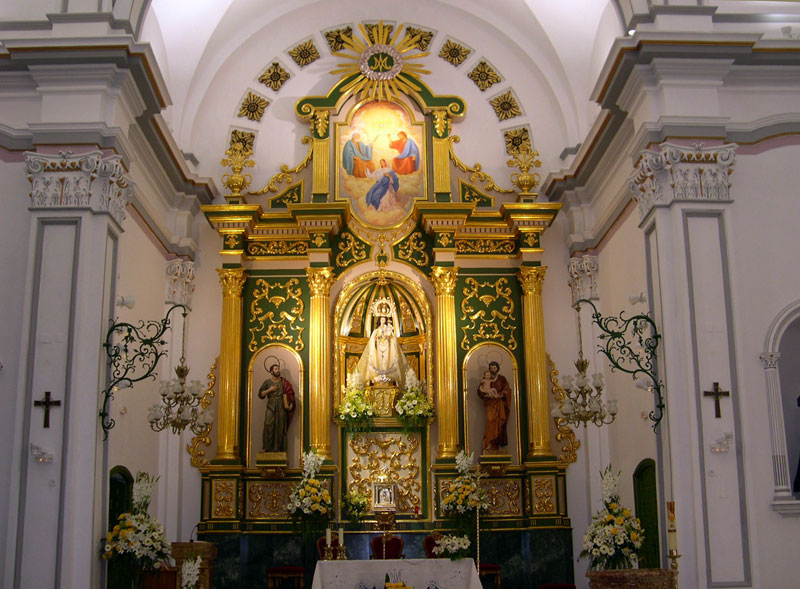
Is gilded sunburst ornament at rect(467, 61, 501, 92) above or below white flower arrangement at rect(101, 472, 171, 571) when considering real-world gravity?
above

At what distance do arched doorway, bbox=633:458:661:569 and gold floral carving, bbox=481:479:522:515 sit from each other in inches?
93.8

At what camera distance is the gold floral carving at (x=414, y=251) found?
15.4 metres

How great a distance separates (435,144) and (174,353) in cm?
560

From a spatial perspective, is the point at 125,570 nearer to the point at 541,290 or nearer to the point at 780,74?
the point at 541,290

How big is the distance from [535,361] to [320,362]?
344cm

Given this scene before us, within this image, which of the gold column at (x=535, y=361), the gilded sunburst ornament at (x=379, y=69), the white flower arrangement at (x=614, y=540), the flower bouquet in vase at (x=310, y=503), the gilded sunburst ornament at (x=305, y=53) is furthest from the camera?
the gilded sunburst ornament at (x=305, y=53)

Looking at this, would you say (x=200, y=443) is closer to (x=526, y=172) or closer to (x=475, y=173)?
(x=475, y=173)

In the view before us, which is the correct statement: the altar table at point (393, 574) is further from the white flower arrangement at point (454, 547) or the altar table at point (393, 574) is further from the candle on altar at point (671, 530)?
the candle on altar at point (671, 530)

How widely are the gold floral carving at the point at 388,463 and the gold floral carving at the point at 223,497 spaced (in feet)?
6.10

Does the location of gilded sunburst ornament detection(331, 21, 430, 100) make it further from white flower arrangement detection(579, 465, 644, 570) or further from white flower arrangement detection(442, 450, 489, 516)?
white flower arrangement detection(579, 465, 644, 570)

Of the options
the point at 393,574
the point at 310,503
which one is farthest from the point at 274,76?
the point at 393,574

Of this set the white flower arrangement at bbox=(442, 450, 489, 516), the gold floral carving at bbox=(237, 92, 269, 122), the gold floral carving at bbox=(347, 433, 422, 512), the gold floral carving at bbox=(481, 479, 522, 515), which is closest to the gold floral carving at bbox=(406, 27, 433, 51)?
the gold floral carving at bbox=(237, 92, 269, 122)

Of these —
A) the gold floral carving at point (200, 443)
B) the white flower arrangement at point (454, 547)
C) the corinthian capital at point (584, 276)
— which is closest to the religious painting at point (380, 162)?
the corinthian capital at point (584, 276)

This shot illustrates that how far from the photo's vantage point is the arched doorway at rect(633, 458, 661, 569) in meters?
11.7
